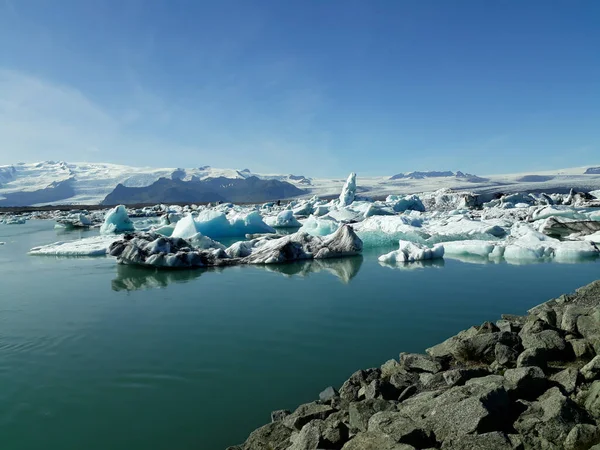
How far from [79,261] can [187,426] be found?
453 inches

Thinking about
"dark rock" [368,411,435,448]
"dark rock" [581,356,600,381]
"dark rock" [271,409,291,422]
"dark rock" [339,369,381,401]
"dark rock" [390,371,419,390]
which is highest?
"dark rock" [581,356,600,381]

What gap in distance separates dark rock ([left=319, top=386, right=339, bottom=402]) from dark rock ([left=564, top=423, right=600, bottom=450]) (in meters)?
1.87

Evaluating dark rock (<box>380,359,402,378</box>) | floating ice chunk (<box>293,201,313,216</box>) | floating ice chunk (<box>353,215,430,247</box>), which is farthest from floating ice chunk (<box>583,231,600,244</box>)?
floating ice chunk (<box>293,201,313,216</box>)

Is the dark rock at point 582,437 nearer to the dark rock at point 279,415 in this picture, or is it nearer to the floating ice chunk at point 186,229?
the dark rock at point 279,415

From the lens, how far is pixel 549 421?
2.59 m

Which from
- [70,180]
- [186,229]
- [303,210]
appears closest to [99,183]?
[70,180]

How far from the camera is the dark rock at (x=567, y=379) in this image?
314cm

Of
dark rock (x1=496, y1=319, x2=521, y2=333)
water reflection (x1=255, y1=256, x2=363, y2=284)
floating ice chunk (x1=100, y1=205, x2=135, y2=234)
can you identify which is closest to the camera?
dark rock (x1=496, y1=319, x2=521, y2=333)

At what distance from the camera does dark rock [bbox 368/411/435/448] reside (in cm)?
257

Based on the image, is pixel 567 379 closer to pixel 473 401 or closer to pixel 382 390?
pixel 473 401

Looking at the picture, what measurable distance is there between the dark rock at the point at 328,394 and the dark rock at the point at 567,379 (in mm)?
1759

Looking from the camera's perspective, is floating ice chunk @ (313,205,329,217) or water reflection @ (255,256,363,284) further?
floating ice chunk @ (313,205,329,217)

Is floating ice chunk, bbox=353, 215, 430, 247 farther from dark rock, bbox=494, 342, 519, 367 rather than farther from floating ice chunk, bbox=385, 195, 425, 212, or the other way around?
floating ice chunk, bbox=385, 195, 425, 212

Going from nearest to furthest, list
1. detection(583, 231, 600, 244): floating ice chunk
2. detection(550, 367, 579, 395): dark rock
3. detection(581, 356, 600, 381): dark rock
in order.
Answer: detection(550, 367, 579, 395): dark rock, detection(581, 356, 600, 381): dark rock, detection(583, 231, 600, 244): floating ice chunk
